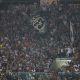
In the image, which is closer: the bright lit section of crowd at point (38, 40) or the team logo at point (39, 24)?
the bright lit section of crowd at point (38, 40)

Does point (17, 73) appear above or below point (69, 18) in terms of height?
below

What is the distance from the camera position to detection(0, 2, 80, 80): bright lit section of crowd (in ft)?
74.9

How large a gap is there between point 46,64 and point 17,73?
2123 millimetres

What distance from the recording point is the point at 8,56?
24.4 meters

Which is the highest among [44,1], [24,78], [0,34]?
[44,1]

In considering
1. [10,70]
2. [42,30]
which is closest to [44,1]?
[42,30]

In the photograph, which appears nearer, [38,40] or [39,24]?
[38,40]

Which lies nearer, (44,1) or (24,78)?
(24,78)

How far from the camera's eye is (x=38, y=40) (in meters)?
26.4

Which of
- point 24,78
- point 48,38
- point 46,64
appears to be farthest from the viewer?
point 48,38

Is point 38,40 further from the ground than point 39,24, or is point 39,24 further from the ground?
point 39,24

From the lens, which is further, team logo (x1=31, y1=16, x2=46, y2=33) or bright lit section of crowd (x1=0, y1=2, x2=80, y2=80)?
team logo (x1=31, y1=16, x2=46, y2=33)

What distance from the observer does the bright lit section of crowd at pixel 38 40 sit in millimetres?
22844

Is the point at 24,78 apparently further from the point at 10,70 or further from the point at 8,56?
the point at 8,56
